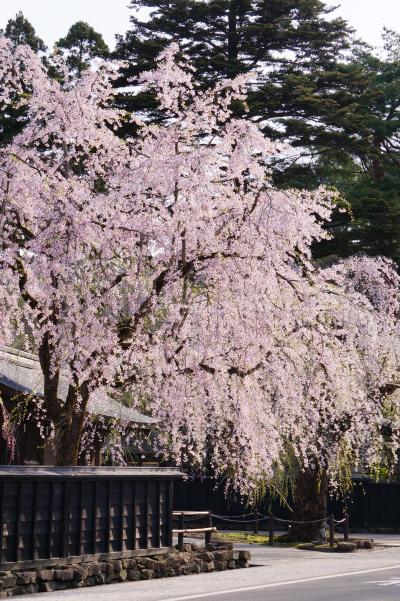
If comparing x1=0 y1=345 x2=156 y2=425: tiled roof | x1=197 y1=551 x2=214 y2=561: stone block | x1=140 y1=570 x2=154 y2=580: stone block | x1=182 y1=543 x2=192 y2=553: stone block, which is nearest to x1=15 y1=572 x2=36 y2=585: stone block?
x1=140 y1=570 x2=154 y2=580: stone block

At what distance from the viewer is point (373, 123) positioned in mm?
38031

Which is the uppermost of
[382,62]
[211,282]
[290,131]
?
[382,62]

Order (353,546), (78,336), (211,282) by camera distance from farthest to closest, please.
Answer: (353,546) → (211,282) → (78,336)

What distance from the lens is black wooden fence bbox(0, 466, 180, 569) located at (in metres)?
14.5

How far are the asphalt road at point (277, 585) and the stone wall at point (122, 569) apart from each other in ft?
1.05

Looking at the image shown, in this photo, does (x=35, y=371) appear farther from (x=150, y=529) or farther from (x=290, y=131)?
(x=290, y=131)

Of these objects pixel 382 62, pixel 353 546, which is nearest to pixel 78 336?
pixel 353 546

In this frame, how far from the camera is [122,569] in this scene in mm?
16438

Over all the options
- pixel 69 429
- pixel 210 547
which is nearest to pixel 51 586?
pixel 69 429

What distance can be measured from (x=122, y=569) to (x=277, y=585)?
2690 mm

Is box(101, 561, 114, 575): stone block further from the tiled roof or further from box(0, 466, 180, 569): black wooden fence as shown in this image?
the tiled roof

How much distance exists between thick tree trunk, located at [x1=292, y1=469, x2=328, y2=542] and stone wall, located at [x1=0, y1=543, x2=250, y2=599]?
22.3 ft

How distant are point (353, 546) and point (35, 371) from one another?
8591 millimetres

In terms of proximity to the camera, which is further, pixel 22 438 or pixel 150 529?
pixel 22 438
